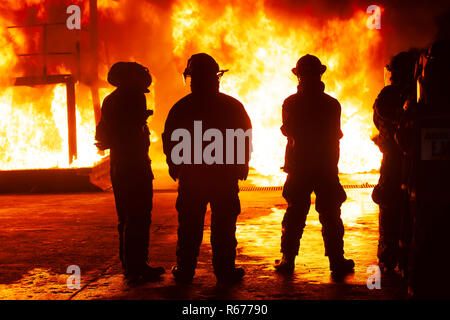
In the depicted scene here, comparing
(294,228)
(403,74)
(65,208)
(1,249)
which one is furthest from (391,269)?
(65,208)

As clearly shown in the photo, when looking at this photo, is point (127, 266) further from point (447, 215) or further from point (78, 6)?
point (78, 6)

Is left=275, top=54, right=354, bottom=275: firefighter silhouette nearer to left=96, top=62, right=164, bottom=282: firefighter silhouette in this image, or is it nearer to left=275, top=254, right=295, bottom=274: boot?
left=275, top=254, right=295, bottom=274: boot

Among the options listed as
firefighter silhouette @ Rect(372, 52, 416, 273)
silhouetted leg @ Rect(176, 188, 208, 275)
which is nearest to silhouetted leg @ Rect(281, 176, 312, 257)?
firefighter silhouette @ Rect(372, 52, 416, 273)

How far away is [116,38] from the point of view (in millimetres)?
18984

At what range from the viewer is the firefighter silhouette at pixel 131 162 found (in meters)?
5.20

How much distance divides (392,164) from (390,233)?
0.63 m

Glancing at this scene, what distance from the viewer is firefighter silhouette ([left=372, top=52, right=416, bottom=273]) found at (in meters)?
5.18

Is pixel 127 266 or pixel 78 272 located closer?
pixel 127 266

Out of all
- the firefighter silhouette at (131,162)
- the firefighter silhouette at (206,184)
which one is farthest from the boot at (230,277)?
the firefighter silhouette at (131,162)

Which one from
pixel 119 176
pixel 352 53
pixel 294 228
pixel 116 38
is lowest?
pixel 294 228

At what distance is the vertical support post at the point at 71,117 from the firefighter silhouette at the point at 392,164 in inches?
429

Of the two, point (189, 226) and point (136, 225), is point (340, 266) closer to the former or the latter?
point (189, 226)

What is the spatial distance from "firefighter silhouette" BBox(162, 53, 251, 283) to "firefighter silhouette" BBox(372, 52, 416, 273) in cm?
127
